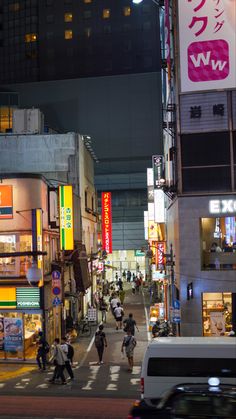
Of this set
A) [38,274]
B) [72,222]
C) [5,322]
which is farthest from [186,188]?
[5,322]

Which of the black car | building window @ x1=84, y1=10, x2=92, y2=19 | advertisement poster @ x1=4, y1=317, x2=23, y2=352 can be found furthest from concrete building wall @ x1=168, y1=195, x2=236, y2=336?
building window @ x1=84, y1=10, x2=92, y2=19

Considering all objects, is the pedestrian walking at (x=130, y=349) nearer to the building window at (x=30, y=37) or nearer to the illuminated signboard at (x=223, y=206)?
the illuminated signboard at (x=223, y=206)

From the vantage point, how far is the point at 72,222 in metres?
28.5

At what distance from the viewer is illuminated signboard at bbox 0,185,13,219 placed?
2423 cm

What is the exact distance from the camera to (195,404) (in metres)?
10.3

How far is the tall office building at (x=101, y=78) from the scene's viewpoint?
72438 mm

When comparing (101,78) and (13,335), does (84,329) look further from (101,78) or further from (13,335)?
(101,78)

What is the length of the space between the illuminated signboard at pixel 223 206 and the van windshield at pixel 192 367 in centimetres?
1120

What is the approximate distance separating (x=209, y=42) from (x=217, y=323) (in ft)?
41.9

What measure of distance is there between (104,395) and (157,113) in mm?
59315

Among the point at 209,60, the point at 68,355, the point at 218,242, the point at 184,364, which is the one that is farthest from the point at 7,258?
the point at 209,60

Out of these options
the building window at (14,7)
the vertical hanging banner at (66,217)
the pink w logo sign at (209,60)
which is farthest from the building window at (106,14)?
the pink w logo sign at (209,60)

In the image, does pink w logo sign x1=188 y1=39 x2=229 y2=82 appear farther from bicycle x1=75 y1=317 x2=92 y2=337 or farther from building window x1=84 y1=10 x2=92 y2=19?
building window x1=84 y1=10 x2=92 y2=19

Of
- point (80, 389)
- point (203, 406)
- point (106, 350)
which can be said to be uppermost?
point (203, 406)
